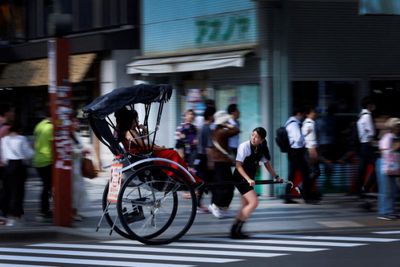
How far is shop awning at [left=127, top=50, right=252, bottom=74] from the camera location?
46.7ft

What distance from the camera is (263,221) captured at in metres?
11.7

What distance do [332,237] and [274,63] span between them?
487 centimetres

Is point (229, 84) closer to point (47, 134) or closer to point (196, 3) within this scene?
point (196, 3)

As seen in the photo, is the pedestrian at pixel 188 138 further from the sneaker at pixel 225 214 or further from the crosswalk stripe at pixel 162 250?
the crosswalk stripe at pixel 162 250

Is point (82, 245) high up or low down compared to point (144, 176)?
down

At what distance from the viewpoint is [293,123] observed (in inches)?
524

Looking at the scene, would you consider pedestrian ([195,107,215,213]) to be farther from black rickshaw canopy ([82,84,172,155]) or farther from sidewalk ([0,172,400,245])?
black rickshaw canopy ([82,84,172,155])

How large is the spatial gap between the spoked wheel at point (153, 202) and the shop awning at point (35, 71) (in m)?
10.4

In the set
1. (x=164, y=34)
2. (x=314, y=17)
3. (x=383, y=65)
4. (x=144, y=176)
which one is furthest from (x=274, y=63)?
(x=144, y=176)

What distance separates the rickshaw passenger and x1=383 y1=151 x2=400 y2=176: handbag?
334 cm

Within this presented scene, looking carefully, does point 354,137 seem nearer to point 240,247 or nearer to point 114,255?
point 240,247

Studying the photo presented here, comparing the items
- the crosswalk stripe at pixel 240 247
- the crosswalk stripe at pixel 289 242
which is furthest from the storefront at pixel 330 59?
the crosswalk stripe at pixel 240 247

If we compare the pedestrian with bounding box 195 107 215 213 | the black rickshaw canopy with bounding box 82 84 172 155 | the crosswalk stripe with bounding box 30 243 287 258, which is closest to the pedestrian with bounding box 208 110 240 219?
the pedestrian with bounding box 195 107 215 213

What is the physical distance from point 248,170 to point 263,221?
6.07ft
